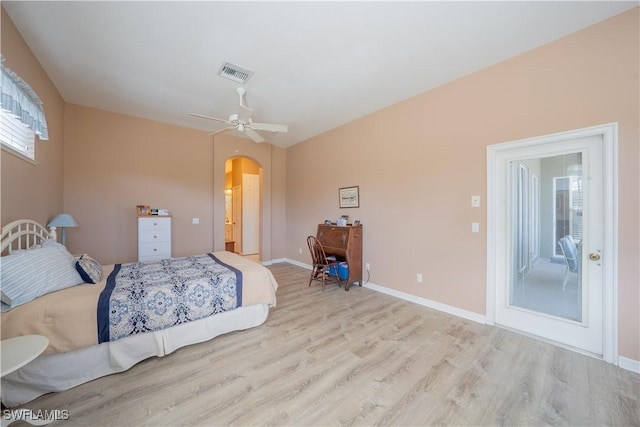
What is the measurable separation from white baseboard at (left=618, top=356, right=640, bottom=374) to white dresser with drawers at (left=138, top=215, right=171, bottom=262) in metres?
5.63

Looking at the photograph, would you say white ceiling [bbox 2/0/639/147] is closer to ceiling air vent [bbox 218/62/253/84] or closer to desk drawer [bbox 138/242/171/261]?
ceiling air vent [bbox 218/62/253/84]

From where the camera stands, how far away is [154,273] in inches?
105

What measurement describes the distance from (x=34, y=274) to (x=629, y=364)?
15.7ft

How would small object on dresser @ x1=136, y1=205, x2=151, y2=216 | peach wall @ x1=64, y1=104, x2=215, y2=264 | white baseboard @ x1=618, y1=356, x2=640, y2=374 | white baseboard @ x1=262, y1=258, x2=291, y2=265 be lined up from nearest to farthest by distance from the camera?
white baseboard @ x1=618, y1=356, x2=640, y2=374
peach wall @ x1=64, y1=104, x2=215, y2=264
small object on dresser @ x1=136, y1=205, x2=151, y2=216
white baseboard @ x1=262, y1=258, x2=291, y2=265

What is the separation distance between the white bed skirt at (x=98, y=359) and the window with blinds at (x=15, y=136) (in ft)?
5.63

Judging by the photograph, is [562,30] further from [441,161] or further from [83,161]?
[83,161]

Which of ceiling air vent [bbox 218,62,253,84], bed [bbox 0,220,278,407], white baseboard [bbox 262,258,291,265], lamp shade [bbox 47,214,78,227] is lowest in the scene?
white baseboard [bbox 262,258,291,265]

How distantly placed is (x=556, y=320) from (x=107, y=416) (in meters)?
3.80

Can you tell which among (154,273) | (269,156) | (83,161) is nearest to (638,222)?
(154,273)

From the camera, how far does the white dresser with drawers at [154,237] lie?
4004 millimetres

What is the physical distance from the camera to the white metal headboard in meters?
1.96

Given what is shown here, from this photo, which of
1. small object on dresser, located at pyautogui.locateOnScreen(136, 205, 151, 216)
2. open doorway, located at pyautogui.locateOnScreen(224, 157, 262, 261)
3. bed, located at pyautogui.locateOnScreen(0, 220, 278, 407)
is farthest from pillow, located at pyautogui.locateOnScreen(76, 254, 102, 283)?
open doorway, located at pyautogui.locateOnScreen(224, 157, 262, 261)

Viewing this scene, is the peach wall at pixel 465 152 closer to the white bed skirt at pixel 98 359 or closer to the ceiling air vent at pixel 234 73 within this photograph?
the ceiling air vent at pixel 234 73

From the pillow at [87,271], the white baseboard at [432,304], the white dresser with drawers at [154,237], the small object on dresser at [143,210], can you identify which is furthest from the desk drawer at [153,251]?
the white baseboard at [432,304]
